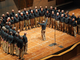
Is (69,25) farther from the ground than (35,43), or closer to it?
farther from the ground

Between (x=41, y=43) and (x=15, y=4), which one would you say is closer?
(x=41, y=43)

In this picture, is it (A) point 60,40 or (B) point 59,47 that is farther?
(A) point 60,40

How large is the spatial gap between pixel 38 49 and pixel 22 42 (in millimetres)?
2103

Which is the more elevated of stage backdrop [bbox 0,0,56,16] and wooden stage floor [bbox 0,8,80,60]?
stage backdrop [bbox 0,0,56,16]

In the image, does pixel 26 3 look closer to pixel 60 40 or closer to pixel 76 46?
pixel 60 40

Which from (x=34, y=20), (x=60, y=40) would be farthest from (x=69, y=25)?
(x=34, y=20)

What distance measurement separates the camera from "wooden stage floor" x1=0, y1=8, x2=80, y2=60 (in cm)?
1257

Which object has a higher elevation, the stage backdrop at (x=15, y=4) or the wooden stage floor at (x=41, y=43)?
the stage backdrop at (x=15, y=4)

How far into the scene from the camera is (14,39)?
39.8 ft

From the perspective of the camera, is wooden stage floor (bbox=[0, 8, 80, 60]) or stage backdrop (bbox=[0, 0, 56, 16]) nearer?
wooden stage floor (bbox=[0, 8, 80, 60])

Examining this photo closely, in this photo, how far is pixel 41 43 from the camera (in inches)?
564

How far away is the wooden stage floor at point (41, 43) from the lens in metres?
12.6

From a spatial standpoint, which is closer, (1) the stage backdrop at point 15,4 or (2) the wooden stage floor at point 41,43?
(2) the wooden stage floor at point 41,43

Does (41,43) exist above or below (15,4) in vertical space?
below
